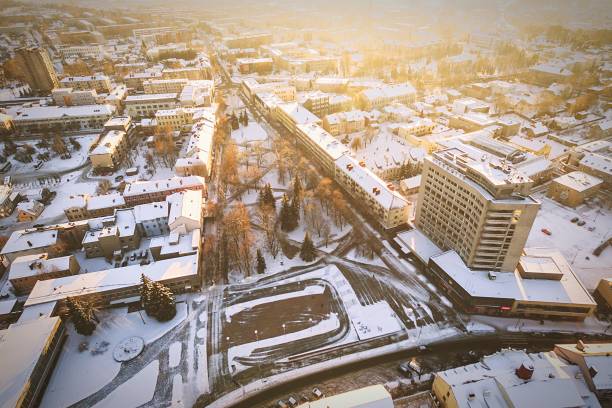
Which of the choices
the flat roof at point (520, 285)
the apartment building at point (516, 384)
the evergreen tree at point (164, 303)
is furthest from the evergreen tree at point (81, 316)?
the flat roof at point (520, 285)

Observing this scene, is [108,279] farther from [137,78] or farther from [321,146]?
[137,78]

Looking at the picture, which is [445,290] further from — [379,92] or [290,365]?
[379,92]

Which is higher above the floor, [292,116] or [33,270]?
[292,116]

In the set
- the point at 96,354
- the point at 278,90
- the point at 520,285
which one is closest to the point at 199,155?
the point at 96,354

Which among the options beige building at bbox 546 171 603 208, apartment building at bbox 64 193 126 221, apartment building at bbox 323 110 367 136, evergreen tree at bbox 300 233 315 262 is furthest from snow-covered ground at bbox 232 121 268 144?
beige building at bbox 546 171 603 208

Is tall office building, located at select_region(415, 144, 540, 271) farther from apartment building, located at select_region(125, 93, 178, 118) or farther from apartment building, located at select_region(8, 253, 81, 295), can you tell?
apartment building, located at select_region(125, 93, 178, 118)

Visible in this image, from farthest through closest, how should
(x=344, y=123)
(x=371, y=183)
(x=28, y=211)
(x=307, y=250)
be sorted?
(x=344, y=123) → (x=371, y=183) → (x=28, y=211) → (x=307, y=250)

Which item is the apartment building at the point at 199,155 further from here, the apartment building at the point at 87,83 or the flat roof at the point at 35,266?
the apartment building at the point at 87,83
